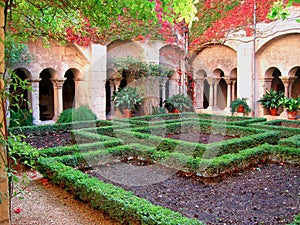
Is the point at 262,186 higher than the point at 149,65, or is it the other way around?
the point at 149,65

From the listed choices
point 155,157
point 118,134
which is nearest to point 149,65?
point 118,134

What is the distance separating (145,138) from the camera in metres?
6.36

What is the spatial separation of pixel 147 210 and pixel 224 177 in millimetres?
2137

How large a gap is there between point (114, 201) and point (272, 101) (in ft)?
30.0

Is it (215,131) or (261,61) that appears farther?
(261,61)

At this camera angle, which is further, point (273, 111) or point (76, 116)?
point (273, 111)

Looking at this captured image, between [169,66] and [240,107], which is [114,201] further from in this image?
[169,66]

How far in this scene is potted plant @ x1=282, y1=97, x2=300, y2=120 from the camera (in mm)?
10281

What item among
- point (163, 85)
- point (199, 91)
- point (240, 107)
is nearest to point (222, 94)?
point (199, 91)

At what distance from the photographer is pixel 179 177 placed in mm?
4898

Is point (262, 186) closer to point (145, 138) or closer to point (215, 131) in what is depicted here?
point (145, 138)

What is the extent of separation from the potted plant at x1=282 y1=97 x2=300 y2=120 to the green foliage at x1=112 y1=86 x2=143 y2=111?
4.92 metres

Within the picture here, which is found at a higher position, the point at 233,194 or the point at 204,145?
the point at 204,145

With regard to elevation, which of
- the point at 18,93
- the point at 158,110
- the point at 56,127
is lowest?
the point at 56,127
